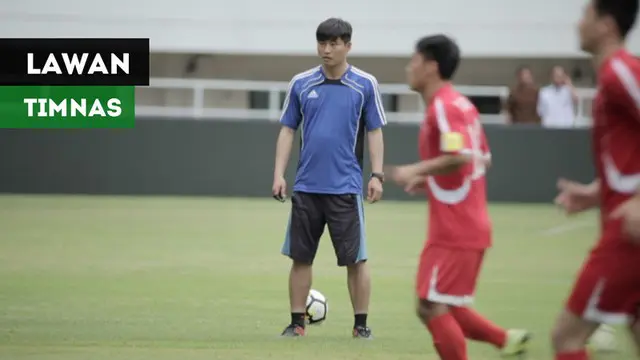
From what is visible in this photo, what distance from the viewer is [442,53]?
8.29 metres

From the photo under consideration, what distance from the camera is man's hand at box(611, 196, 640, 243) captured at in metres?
6.10

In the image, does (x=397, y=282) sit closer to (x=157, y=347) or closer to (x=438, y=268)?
(x=157, y=347)

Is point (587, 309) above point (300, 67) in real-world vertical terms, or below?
below

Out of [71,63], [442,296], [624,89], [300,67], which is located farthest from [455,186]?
[300,67]

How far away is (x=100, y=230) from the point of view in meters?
20.1

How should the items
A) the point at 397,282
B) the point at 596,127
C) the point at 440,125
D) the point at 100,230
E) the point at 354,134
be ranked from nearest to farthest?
the point at 596,127, the point at 440,125, the point at 354,134, the point at 397,282, the point at 100,230

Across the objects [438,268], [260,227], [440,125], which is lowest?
[260,227]

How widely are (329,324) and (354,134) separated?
5.48ft

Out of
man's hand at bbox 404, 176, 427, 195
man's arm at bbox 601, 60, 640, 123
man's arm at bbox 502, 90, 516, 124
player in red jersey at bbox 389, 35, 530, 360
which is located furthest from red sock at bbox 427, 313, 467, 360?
man's arm at bbox 502, 90, 516, 124

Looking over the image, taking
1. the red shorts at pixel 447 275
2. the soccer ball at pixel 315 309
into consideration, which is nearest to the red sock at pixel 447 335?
the red shorts at pixel 447 275

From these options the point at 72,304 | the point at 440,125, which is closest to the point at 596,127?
the point at 440,125

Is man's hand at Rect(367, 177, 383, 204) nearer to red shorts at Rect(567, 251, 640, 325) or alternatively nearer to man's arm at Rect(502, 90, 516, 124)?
red shorts at Rect(567, 251, 640, 325)

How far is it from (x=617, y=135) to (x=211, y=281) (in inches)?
344

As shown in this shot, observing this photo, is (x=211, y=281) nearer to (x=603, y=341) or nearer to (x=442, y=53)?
(x=603, y=341)
